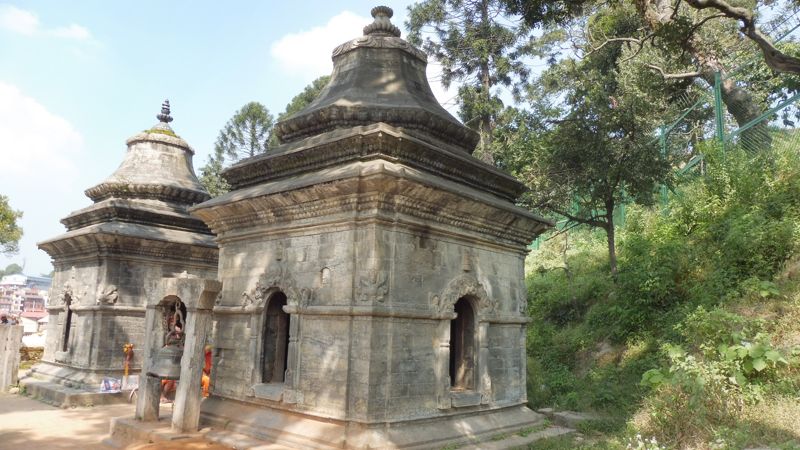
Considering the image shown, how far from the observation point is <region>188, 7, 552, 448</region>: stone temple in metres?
6.82

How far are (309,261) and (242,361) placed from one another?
1.92 meters

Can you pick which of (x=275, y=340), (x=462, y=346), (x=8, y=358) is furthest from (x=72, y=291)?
(x=462, y=346)

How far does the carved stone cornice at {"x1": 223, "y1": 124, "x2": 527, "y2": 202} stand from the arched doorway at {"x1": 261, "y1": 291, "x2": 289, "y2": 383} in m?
1.96

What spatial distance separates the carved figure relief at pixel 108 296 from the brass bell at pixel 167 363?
16.5ft

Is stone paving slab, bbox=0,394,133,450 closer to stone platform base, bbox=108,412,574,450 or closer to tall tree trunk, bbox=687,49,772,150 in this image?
stone platform base, bbox=108,412,574,450

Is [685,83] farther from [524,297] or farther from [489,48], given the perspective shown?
[524,297]

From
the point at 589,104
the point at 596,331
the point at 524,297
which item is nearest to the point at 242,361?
the point at 524,297

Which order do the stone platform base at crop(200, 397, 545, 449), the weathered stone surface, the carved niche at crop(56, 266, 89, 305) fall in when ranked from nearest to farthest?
the stone platform base at crop(200, 397, 545, 449)
the carved niche at crop(56, 266, 89, 305)
the weathered stone surface

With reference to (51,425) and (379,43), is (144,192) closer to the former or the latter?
(51,425)

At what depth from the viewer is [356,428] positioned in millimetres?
6551

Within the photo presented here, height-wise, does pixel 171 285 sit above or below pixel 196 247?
below

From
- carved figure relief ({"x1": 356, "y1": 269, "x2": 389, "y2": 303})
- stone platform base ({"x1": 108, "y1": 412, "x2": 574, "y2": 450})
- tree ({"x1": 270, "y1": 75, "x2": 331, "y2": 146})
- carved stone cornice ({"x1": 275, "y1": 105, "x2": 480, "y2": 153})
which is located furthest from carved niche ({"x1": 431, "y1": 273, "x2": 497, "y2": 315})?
tree ({"x1": 270, "y1": 75, "x2": 331, "y2": 146})

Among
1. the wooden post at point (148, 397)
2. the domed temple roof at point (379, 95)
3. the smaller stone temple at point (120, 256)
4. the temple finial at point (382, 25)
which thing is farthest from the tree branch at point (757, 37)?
the smaller stone temple at point (120, 256)

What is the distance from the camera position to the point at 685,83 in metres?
18.4
